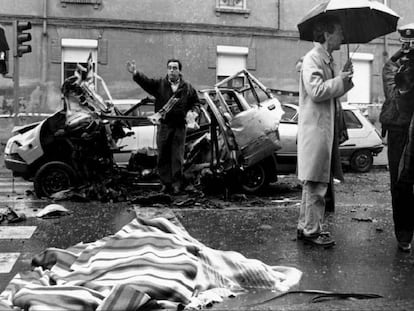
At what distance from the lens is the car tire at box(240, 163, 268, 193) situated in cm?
1012

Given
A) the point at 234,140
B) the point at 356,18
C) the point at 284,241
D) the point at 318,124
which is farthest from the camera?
the point at 234,140

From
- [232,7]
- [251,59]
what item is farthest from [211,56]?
[232,7]

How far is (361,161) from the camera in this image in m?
14.7

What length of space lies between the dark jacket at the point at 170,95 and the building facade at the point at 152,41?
38.0ft

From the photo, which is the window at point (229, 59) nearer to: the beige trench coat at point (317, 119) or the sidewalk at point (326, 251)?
the sidewalk at point (326, 251)

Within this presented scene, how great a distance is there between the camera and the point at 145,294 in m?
3.91

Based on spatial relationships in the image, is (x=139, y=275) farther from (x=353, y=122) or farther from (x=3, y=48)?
(x=353, y=122)

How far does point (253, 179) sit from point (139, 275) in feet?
20.0

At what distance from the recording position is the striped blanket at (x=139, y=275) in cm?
389

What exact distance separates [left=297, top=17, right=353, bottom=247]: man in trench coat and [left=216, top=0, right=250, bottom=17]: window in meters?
16.2

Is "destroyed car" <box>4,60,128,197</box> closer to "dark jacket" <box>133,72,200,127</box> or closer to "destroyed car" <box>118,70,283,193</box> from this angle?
"dark jacket" <box>133,72,200,127</box>

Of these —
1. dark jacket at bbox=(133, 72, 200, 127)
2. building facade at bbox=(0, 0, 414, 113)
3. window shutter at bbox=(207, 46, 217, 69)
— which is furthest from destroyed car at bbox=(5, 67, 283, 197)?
window shutter at bbox=(207, 46, 217, 69)

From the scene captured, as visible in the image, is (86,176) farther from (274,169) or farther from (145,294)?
(145,294)

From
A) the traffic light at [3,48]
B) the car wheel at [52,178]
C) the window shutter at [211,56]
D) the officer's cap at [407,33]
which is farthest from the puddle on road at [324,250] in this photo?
the window shutter at [211,56]
